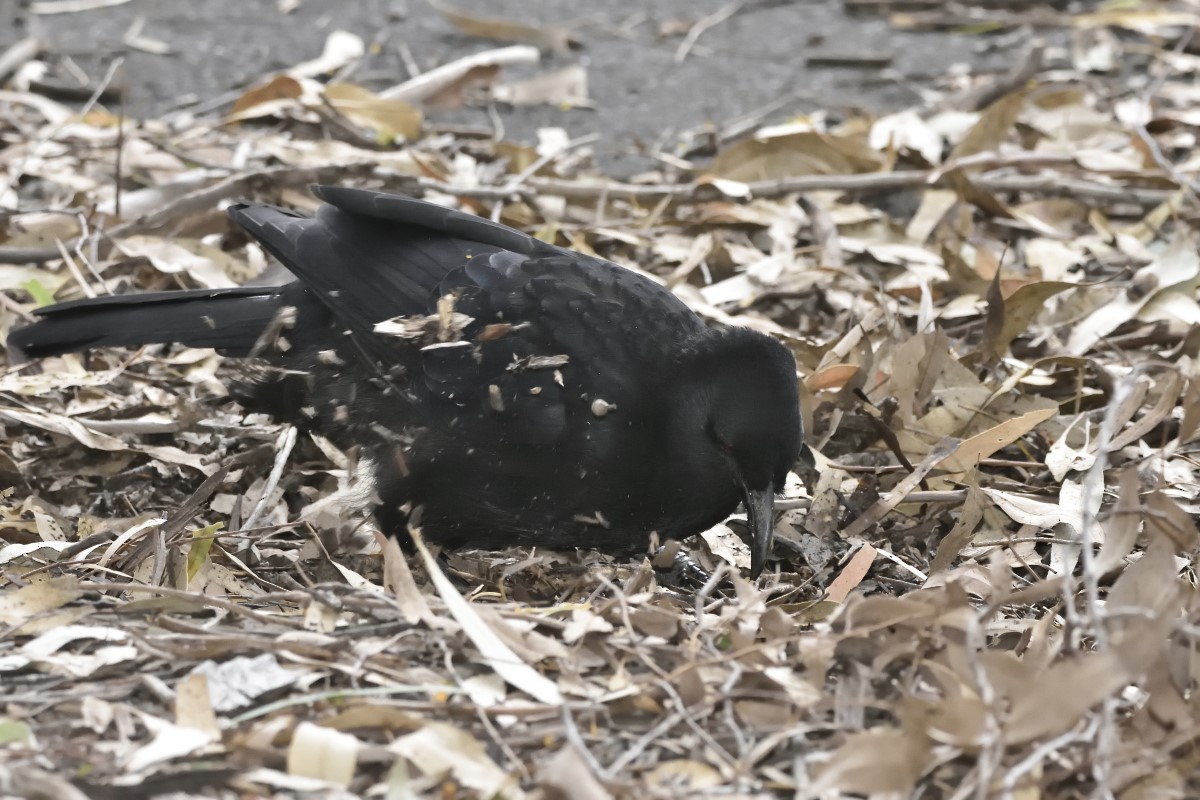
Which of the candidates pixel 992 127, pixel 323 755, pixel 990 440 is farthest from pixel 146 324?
pixel 992 127

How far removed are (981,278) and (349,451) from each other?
2505 mm

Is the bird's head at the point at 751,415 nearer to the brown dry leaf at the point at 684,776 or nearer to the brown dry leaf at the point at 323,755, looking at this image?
the brown dry leaf at the point at 684,776

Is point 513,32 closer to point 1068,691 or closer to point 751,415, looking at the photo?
Answer: point 751,415

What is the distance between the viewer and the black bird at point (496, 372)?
3877 mm

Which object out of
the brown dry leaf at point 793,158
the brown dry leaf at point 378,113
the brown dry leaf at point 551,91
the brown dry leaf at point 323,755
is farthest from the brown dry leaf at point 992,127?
the brown dry leaf at point 323,755

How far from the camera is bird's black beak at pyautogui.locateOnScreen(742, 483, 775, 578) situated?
12.6 ft

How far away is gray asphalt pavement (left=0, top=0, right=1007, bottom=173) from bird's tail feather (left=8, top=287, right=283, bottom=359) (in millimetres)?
2555

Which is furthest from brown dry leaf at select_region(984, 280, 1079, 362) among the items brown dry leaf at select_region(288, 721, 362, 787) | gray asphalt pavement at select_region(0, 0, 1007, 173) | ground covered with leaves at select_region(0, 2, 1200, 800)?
brown dry leaf at select_region(288, 721, 362, 787)

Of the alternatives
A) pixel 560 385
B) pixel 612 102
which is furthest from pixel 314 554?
pixel 612 102

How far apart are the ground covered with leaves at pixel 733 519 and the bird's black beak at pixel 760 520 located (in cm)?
12

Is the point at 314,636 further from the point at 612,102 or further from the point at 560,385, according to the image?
the point at 612,102

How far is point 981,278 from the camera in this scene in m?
5.41

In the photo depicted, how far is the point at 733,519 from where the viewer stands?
4.57 meters

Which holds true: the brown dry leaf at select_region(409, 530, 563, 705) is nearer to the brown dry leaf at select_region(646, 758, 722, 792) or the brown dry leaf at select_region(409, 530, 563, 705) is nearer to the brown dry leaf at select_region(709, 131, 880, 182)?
the brown dry leaf at select_region(646, 758, 722, 792)
